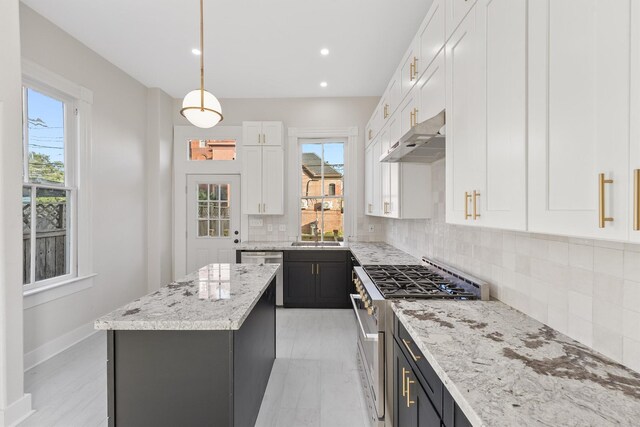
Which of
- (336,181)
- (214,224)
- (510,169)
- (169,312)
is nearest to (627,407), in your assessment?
(510,169)

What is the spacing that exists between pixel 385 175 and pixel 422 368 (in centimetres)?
233

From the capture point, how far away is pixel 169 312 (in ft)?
4.79

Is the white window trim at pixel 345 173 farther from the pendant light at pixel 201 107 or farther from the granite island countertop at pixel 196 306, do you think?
the granite island countertop at pixel 196 306

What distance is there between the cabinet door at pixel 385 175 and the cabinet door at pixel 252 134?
1.97 metres

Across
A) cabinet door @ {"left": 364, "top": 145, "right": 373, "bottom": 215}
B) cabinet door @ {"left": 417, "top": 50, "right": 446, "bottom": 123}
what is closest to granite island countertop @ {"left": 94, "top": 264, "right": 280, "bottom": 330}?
cabinet door @ {"left": 417, "top": 50, "right": 446, "bottom": 123}

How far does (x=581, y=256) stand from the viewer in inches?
46.3

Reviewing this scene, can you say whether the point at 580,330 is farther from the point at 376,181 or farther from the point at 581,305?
the point at 376,181

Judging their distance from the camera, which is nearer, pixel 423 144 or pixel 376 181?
pixel 423 144

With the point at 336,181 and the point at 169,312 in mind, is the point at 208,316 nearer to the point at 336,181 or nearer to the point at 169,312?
the point at 169,312

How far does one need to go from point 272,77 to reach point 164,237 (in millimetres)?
2885

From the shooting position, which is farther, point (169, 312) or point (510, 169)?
point (169, 312)

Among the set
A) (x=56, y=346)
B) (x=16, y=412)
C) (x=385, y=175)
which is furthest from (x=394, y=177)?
(x=56, y=346)

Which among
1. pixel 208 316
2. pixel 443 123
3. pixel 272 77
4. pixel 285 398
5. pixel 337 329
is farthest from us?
pixel 272 77

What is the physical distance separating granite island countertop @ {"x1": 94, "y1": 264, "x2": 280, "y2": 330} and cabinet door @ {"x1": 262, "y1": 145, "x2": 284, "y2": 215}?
2.34m
